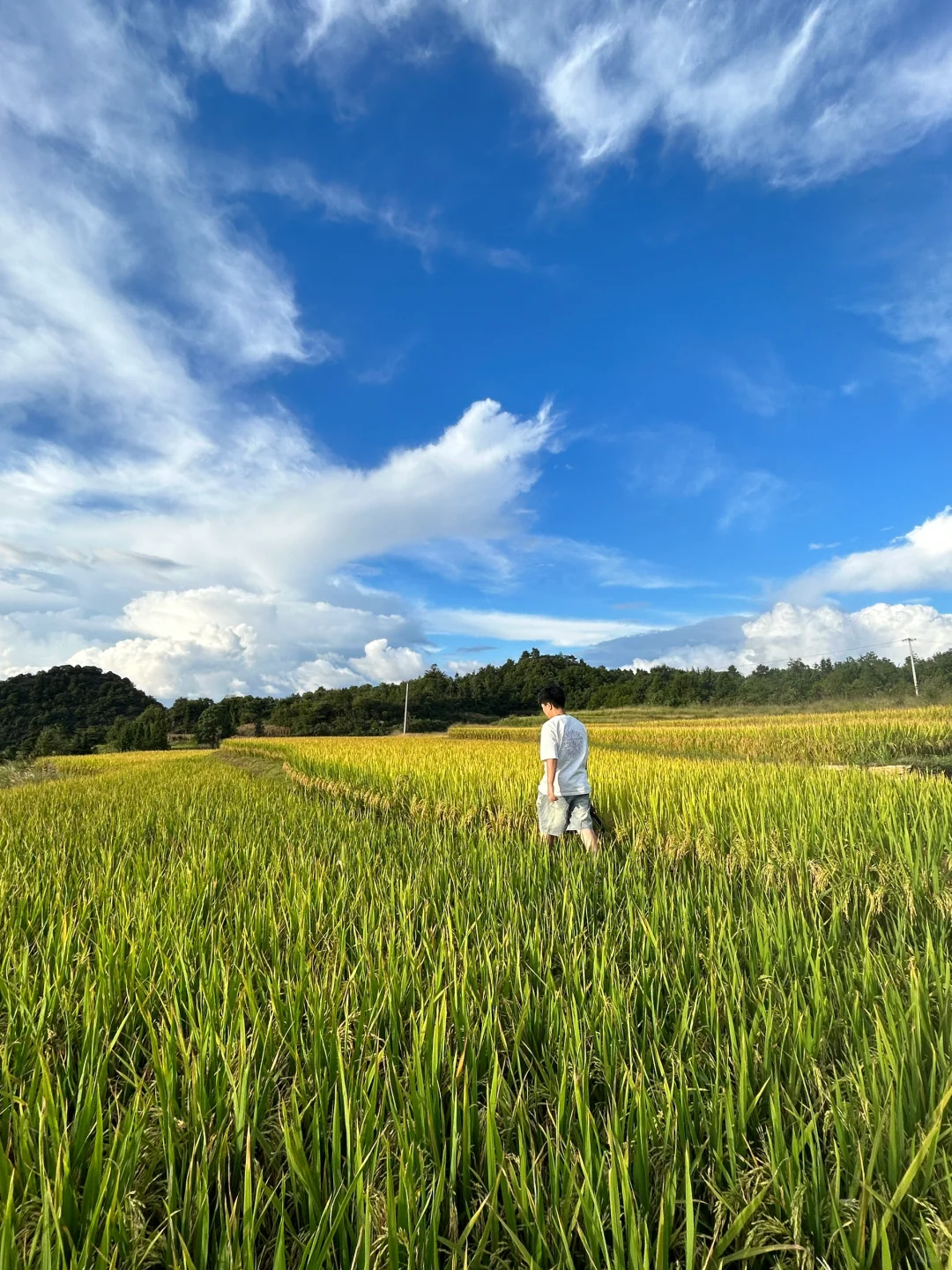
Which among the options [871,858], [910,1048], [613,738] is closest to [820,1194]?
[910,1048]

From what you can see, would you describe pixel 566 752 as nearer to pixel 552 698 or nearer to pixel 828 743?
pixel 552 698

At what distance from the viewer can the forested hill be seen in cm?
4756

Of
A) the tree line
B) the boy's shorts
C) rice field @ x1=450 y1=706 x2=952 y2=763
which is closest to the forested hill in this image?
the tree line

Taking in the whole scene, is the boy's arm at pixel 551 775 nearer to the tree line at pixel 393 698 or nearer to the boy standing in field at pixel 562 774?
the boy standing in field at pixel 562 774

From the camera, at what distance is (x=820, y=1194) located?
1.29 metres

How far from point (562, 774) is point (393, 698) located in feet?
181

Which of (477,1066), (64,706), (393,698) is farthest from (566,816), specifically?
(64,706)

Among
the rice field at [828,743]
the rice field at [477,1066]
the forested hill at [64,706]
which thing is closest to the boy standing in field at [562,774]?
the rice field at [477,1066]

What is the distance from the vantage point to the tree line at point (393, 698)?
45.1 metres

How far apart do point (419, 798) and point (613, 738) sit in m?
14.3

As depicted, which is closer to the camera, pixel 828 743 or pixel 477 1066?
pixel 477 1066

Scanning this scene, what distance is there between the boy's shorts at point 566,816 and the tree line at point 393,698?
129ft

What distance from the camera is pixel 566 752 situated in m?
4.77

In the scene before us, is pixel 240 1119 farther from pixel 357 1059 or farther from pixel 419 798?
pixel 419 798
